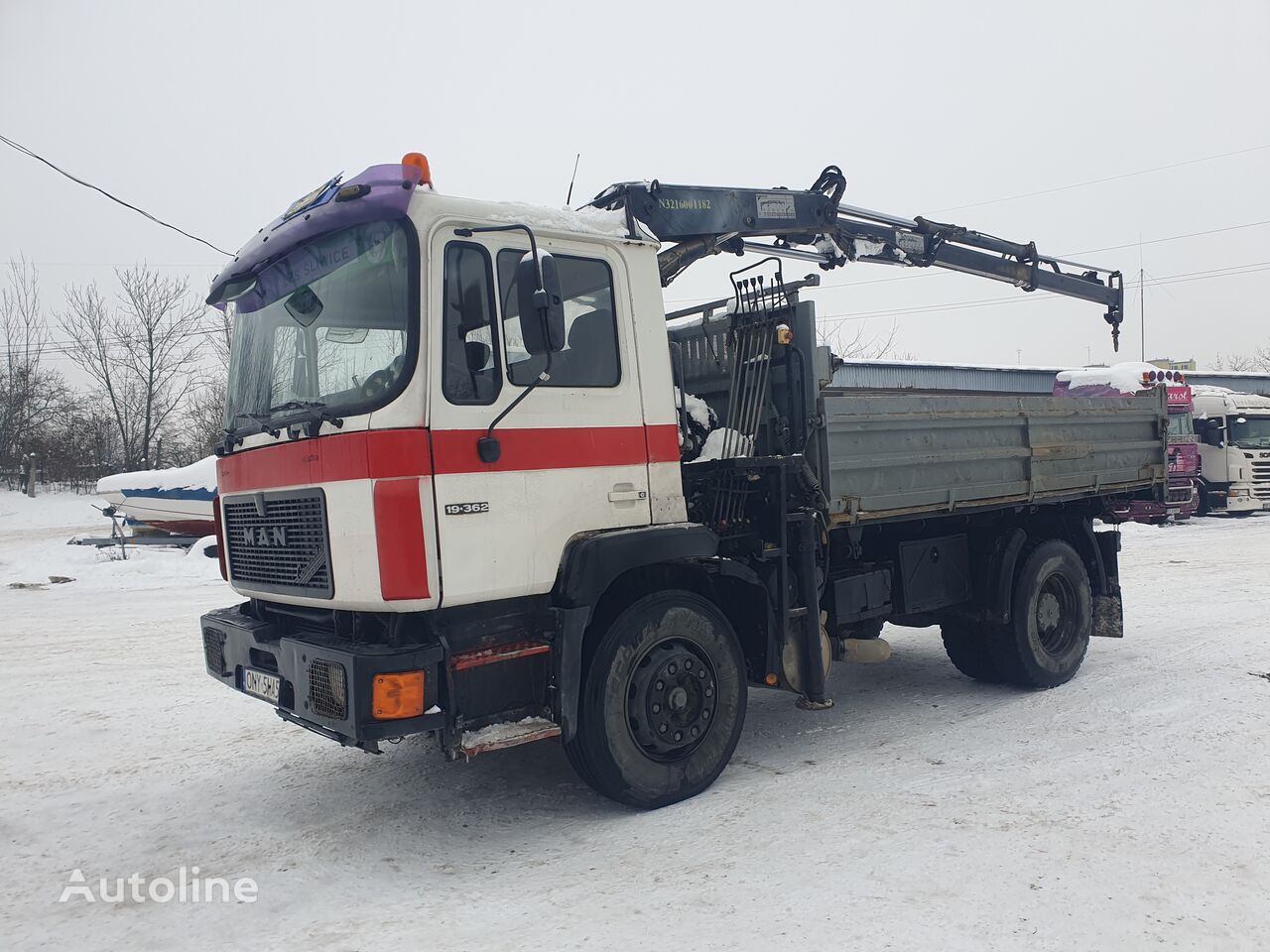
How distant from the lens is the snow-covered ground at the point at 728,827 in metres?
3.36

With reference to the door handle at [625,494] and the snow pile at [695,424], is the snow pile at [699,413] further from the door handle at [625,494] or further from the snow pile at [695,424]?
the door handle at [625,494]

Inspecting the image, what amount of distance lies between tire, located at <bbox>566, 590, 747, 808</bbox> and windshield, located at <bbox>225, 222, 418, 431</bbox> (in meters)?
1.62

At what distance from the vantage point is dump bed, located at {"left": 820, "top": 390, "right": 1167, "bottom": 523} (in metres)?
5.27

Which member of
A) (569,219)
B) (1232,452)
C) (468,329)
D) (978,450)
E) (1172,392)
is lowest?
(1232,452)

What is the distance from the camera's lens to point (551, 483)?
14.1 feet

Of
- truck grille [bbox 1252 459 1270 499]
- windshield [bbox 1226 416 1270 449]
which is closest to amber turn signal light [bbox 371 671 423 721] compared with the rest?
windshield [bbox 1226 416 1270 449]

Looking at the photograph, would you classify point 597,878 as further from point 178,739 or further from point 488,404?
point 178,739

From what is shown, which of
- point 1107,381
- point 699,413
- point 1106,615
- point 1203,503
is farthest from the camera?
point 1203,503

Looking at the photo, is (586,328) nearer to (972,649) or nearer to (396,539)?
(396,539)

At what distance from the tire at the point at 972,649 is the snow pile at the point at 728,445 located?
252 centimetres

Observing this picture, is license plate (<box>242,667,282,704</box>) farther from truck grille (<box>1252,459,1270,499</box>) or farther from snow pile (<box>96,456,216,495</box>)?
truck grille (<box>1252,459,1270,499</box>)

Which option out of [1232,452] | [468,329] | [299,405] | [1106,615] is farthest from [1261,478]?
[299,405]

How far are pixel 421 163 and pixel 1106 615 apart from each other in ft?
20.4

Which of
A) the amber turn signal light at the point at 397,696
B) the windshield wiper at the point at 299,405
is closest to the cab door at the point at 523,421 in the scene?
the amber turn signal light at the point at 397,696
